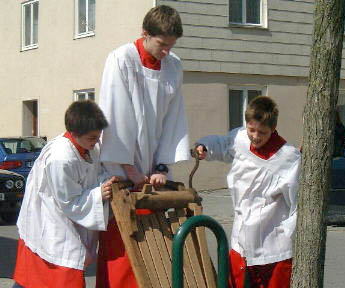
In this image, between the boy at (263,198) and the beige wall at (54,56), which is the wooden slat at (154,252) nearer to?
the boy at (263,198)

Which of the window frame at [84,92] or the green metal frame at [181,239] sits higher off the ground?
the window frame at [84,92]

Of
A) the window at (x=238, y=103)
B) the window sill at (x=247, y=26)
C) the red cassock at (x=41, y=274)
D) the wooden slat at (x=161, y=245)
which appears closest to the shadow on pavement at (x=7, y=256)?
the red cassock at (x=41, y=274)

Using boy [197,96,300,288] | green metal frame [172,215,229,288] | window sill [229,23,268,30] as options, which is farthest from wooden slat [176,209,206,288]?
window sill [229,23,268,30]

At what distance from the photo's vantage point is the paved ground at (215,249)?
8.32 meters

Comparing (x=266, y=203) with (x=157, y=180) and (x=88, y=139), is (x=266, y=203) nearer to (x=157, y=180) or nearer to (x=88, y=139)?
(x=157, y=180)

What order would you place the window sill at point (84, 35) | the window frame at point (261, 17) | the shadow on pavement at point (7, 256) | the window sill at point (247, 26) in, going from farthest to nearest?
the window sill at point (84, 35) → the window frame at point (261, 17) → the window sill at point (247, 26) → the shadow on pavement at point (7, 256)

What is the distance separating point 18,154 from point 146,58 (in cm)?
1157

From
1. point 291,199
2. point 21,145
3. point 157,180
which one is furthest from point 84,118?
point 21,145

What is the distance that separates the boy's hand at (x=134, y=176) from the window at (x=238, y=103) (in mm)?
15473

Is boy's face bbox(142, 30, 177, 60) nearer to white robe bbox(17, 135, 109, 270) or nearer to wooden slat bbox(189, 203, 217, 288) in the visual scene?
white robe bbox(17, 135, 109, 270)

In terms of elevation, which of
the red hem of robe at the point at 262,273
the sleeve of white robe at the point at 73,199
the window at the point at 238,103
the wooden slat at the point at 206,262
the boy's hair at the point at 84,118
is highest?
the window at the point at 238,103

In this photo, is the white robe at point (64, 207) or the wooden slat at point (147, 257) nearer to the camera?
the wooden slat at point (147, 257)

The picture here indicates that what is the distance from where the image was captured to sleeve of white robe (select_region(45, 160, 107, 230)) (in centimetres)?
449

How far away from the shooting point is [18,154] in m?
15.9
